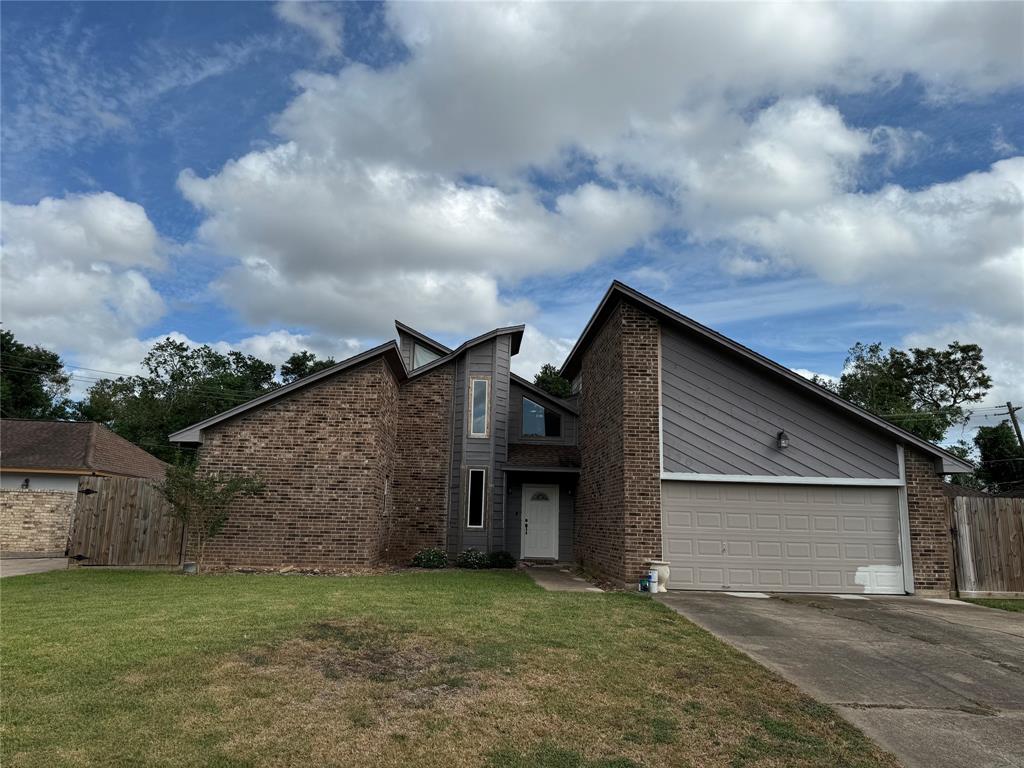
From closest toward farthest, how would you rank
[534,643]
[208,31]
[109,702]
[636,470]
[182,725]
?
[182,725] → [109,702] → [534,643] → [208,31] → [636,470]

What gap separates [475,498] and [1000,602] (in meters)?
11.1

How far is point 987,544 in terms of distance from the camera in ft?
37.1

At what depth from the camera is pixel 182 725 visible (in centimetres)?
386

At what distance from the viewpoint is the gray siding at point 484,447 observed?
15758mm

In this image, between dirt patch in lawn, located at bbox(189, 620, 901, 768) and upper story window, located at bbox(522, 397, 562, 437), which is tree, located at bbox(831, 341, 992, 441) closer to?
upper story window, located at bbox(522, 397, 562, 437)

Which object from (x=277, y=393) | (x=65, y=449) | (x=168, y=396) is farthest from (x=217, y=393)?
(x=277, y=393)

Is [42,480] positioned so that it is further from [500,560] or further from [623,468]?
[623,468]

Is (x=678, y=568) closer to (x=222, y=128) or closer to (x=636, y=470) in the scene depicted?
(x=636, y=470)

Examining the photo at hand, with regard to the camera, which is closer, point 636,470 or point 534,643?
point 534,643

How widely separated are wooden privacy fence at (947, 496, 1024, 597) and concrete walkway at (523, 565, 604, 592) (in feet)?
22.8

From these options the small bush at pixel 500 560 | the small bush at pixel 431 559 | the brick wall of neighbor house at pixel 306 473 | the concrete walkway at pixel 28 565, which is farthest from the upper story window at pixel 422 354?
the concrete walkway at pixel 28 565

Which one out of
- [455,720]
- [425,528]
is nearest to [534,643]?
[455,720]

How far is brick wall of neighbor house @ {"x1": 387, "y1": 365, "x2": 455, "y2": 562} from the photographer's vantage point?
619 inches

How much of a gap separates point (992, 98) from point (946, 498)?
24.6ft
